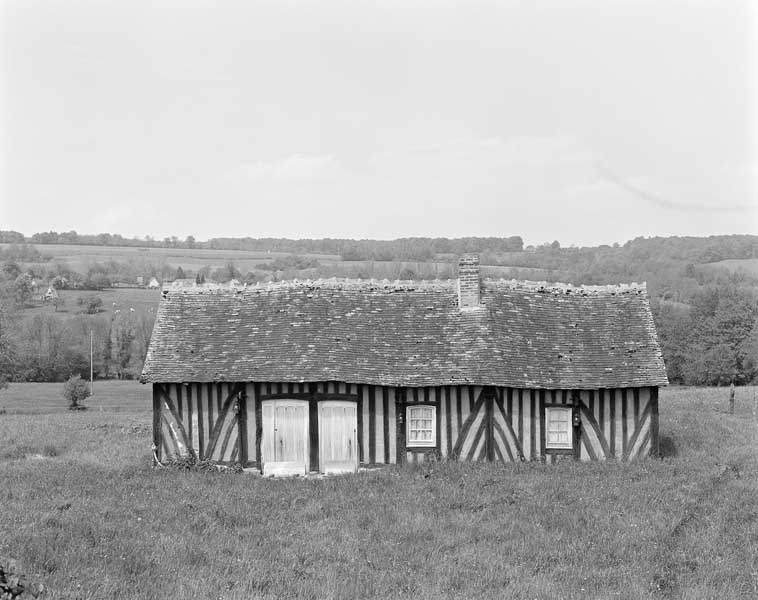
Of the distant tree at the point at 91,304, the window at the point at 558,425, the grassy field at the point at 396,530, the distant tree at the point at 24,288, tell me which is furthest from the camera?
the distant tree at the point at 91,304

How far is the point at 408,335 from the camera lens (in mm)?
21812

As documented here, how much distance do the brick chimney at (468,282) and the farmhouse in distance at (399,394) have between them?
27.4 inches

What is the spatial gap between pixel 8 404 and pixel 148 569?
142 feet

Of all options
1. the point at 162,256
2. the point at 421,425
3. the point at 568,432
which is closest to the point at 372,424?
the point at 421,425

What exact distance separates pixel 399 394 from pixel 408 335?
6.51ft

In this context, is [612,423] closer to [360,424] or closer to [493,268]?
[360,424]

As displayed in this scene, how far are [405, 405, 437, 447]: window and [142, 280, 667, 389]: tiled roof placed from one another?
90 centimetres

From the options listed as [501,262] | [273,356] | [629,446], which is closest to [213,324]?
[273,356]

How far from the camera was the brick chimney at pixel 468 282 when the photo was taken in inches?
878

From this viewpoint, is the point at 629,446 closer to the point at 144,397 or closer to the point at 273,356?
the point at 273,356

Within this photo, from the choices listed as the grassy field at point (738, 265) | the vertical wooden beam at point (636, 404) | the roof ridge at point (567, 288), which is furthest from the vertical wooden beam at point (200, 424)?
the grassy field at point (738, 265)

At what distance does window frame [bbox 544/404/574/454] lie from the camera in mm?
20469

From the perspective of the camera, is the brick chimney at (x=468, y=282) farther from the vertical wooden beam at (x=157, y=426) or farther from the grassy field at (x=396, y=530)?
the vertical wooden beam at (x=157, y=426)

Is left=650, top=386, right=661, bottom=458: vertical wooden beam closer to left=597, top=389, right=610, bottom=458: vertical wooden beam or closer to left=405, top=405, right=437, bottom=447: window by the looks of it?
left=597, top=389, right=610, bottom=458: vertical wooden beam
